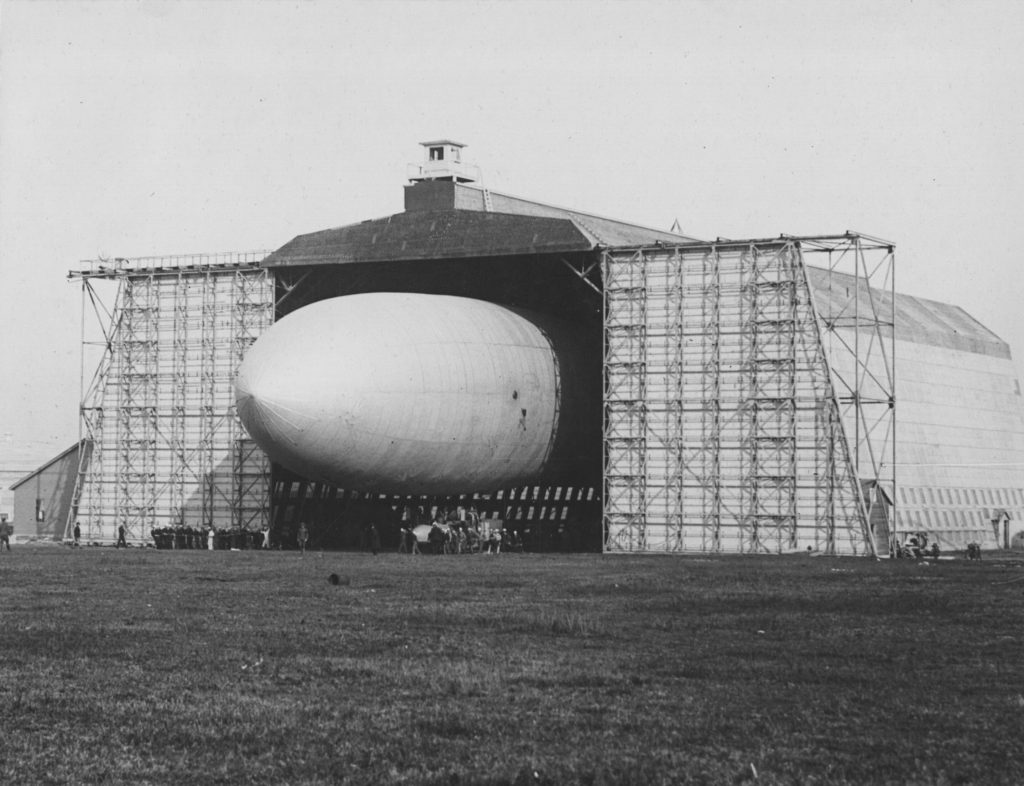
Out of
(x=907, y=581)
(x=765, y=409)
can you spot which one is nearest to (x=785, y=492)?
(x=765, y=409)

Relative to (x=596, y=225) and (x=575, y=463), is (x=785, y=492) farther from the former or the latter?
(x=596, y=225)

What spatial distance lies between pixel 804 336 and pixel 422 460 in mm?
11919

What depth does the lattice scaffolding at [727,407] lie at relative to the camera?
44.6m

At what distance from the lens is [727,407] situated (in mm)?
45656

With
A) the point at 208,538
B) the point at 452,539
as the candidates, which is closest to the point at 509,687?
the point at 452,539

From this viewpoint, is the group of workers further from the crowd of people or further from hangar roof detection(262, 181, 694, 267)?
hangar roof detection(262, 181, 694, 267)

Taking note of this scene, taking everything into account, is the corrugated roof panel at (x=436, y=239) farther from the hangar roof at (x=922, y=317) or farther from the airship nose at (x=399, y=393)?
the hangar roof at (x=922, y=317)

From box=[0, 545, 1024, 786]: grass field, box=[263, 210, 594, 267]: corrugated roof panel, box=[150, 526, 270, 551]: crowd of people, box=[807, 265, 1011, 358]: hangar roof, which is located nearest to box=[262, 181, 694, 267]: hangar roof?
box=[263, 210, 594, 267]: corrugated roof panel

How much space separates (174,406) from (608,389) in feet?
51.4

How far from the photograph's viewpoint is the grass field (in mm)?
→ 9500

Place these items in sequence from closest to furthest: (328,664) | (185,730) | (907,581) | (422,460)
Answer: (185,730), (328,664), (907,581), (422,460)

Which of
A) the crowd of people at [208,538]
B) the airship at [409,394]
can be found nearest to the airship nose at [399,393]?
the airship at [409,394]

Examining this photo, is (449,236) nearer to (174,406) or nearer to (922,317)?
(174,406)

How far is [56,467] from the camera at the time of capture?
196ft
